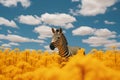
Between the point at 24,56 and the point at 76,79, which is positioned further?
the point at 24,56

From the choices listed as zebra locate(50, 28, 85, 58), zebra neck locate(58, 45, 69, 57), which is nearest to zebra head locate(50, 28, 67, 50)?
zebra locate(50, 28, 85, 58)

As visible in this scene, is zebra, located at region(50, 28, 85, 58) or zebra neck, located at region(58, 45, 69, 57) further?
zebra neck, located at region(58, 45, 69, 57)

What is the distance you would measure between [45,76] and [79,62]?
5.5 inches

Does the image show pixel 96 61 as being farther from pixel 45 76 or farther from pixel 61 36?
pixel 61 36

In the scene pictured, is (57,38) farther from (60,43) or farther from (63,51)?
(63,51)

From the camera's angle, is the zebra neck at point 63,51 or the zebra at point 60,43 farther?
the zebra neck at point 63,51

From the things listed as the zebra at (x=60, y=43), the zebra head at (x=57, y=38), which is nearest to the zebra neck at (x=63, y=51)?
the zebra at (x=60, y=43)

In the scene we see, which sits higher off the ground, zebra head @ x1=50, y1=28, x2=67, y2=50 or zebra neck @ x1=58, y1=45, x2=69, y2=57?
zebra head @ x1=50, y1=28, x2=67, y2=50

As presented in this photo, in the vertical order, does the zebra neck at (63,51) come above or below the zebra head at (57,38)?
below

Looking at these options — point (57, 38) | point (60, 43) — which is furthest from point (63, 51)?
point (57, 38)

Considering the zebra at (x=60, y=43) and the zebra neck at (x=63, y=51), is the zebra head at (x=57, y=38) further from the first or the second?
the zebra neck at (x=63, y=51)

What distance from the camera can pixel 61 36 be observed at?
45.2ft

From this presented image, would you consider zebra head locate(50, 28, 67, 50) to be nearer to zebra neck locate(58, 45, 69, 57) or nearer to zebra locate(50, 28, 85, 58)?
zebra locate(50, 28, 85, 58)

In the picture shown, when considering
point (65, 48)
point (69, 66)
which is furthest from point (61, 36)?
point (69, 66)
